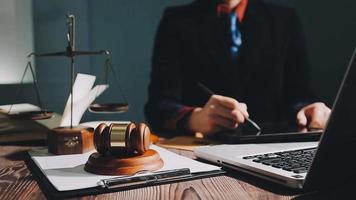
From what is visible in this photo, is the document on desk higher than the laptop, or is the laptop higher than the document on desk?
the laptop

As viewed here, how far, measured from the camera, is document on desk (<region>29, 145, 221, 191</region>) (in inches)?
25.1

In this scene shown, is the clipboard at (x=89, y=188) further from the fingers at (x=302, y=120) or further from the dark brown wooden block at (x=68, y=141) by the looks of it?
the fingers at (x=302, y=120)

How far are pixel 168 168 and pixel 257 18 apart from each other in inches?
43.1

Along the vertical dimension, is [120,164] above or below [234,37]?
below

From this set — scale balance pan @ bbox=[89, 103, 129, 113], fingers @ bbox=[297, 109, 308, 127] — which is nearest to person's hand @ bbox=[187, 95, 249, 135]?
fingers @ bbox=[297, 109, 308, 127]

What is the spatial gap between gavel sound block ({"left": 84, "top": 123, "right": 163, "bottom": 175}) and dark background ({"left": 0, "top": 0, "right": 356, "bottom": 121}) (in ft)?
3.58

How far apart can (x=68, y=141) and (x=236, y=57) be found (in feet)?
3.10

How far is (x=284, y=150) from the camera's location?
0.83 meters

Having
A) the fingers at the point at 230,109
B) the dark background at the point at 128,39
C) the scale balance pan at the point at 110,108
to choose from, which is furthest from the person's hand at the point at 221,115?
the dark background at the point at 128,39

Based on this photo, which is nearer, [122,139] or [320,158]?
[320,158]

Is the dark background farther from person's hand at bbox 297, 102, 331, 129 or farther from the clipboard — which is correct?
the clipboard

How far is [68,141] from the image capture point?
2.78ft

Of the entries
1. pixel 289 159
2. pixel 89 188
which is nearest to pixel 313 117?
pixel 289 159

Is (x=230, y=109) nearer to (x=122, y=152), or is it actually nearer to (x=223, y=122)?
(x=223, y=122)
